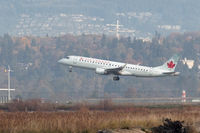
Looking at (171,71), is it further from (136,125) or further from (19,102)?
(136,125)

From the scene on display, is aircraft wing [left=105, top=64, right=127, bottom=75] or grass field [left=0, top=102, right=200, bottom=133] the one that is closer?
grass field [left=0, top=102, right=200, bottom=133]

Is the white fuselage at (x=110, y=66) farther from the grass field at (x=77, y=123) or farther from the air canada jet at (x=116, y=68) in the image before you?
the grass field at (x=77, y=123)

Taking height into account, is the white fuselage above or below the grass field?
above

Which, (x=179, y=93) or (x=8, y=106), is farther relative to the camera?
(x=179, y=93)

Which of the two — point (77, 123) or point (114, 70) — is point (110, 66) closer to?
point (114, 70)

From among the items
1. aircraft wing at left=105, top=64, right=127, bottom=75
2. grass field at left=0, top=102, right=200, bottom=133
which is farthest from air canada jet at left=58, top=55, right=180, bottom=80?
grass field at left=0, top=102, right=200, bottom=133

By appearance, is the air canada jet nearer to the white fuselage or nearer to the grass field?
the white fuselage

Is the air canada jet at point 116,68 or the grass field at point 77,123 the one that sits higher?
the air canada jet at point 116,68

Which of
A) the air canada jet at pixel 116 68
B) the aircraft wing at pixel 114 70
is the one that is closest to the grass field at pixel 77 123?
the aircraft wing at pixel 114 70

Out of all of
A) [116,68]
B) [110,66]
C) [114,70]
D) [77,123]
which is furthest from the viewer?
[110,66]

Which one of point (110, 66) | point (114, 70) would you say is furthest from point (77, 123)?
point (110, 66)

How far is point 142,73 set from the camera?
11312 cm

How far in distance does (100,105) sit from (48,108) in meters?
7.76

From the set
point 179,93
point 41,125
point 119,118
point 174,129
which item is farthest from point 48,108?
point 179,93
